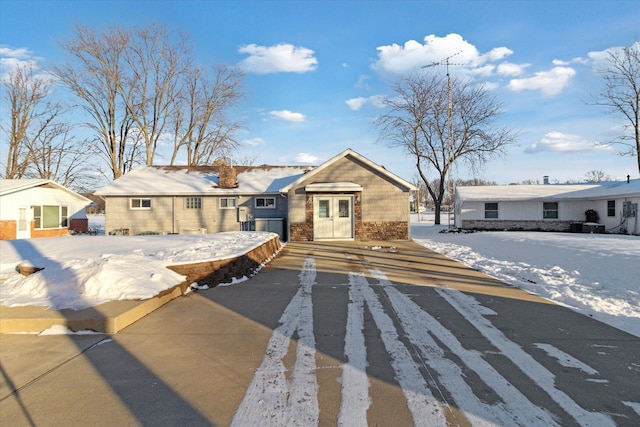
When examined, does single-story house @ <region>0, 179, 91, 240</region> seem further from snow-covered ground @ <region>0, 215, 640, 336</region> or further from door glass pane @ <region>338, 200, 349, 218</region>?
door glass pane @ <region>338, 200, 349, 218</region>

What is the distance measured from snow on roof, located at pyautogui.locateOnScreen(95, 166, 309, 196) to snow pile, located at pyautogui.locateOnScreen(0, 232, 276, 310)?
9.74 m

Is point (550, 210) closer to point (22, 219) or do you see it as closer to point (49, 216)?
point (49, 216)

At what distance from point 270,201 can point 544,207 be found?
18.9m

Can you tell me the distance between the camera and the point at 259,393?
315cm

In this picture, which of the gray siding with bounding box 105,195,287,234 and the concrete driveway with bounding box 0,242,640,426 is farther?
the gray siding with bounding box 105,195,287,234

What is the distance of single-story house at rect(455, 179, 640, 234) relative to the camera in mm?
Answer: 21984

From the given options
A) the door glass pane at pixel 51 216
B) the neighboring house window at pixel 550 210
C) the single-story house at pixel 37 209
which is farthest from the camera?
the neighboring house window at pixel 550 210

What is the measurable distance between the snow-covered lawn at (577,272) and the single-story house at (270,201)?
15.2 feet

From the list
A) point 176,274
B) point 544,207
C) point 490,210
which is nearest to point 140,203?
point 176,274

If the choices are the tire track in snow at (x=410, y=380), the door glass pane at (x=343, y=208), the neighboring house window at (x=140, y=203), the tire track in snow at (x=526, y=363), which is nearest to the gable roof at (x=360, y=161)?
the door glass pane at (x=343, y=208)

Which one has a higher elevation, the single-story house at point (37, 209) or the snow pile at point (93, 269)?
the single-story house at point (37, 209)

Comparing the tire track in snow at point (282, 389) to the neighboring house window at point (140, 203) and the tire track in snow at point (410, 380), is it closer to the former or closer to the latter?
the tire track in snow at point (410, 380)

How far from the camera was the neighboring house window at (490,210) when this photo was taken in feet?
84.5

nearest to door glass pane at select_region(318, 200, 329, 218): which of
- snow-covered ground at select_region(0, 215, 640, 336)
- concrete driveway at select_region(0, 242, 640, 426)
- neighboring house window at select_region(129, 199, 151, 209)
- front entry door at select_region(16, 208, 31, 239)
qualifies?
snow-covered ground at select_region(0, 215, 640, 336)
